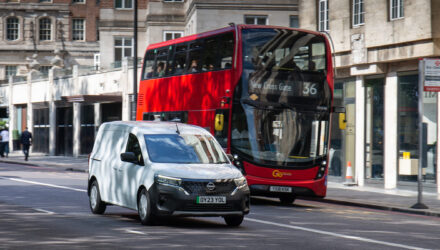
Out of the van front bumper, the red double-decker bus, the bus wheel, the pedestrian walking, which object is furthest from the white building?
the pedestrian walking

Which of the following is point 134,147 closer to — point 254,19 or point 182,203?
point 182,203

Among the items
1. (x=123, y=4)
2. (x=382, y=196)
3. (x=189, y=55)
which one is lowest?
(x=382, y=196)

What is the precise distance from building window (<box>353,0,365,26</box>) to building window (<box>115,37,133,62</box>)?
92.0ft

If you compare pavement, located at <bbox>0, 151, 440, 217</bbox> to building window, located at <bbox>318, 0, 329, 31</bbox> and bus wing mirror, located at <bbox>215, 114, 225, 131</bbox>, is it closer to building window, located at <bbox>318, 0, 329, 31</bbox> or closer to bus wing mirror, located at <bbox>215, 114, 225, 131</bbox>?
bus wing mirror, located at <bbox>215, 114, 225, 131</bbox>

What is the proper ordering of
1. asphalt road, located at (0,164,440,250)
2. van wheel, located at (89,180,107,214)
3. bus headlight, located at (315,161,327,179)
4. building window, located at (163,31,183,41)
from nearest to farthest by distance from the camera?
asphalt road, located at (0,164,440,250) < van wheel, located at (89,180,107,214) < bus headlight, located at (315,161,327,179) < building window, located at (163,31,183,41)

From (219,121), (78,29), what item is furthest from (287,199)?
(78,29)

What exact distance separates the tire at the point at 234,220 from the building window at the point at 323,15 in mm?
16811

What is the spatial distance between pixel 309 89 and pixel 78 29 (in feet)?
208

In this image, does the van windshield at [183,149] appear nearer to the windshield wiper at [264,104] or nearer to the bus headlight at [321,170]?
the windshield wiper at [264,104]

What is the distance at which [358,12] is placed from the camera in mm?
28359

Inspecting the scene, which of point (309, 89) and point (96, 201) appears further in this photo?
point (309, 89)

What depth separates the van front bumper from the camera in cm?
1357

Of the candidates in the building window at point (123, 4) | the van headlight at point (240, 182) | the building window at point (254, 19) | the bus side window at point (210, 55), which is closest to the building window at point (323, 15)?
the bus side window at point (210, 55)

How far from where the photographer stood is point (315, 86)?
20.3 m
